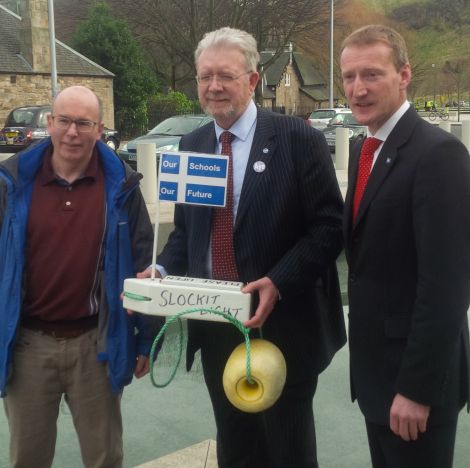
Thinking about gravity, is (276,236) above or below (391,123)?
below

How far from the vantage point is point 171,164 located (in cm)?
243

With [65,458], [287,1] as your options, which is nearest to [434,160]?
[65,458]

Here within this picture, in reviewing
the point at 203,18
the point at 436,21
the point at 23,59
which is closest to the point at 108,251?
the point at 23,59

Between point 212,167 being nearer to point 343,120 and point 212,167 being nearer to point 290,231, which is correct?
point 290,231

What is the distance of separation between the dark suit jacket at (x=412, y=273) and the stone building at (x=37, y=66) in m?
28.4

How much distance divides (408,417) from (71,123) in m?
1.59

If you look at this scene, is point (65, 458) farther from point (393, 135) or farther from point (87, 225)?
point (393, 135)

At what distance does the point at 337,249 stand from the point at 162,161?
72 centimetres

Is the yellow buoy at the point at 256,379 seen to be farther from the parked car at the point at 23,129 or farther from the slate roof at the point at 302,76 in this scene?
the slate roof at the point at 302,76

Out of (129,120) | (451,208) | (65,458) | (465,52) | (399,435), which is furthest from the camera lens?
(465,52)

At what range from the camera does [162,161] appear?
245 cm

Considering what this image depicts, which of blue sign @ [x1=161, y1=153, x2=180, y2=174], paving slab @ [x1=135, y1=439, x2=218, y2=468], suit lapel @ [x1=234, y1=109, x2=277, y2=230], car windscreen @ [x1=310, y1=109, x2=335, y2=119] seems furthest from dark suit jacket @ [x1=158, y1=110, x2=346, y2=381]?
car windscreen @ [x1=310, y1=109, x2=335, y2=119]

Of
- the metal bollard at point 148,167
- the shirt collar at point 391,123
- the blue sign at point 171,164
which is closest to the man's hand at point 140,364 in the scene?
the blue sign at point 171,164

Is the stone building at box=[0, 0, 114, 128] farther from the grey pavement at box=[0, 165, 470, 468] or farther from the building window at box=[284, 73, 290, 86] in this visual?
the building window at box=[284, 73, 290, 86]
